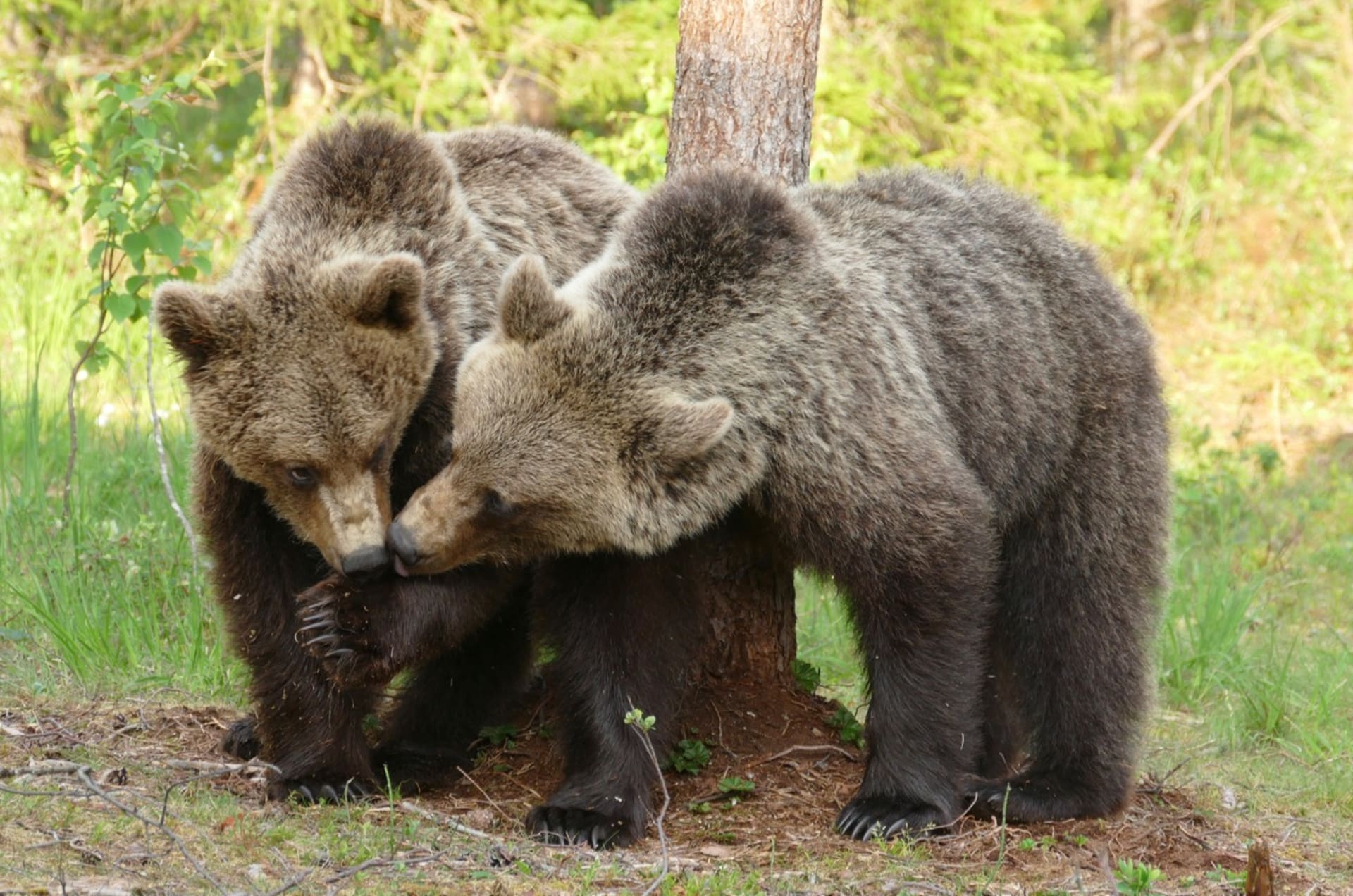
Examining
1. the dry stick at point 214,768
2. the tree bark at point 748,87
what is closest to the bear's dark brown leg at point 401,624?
the dry stick at point 214,768

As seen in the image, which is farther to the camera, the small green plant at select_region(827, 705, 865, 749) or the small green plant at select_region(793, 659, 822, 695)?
the small green plant at select_region(793, 659, 822, 695)

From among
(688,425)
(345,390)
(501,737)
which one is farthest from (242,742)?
(688,425)

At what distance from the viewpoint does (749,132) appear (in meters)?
5.62

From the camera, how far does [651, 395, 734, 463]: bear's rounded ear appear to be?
4312 mm

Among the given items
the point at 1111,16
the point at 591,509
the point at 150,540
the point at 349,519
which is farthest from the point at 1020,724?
the point at 1111,16

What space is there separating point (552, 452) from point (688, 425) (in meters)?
0.43

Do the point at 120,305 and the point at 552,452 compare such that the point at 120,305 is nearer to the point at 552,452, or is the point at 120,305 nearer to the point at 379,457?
the point at 379,457

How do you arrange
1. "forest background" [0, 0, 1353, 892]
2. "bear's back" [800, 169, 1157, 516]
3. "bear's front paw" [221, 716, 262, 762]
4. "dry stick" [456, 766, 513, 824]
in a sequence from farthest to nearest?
"forest background" [0, 0, 1353, 892]
"bear's front paw" [221, 716, 262, 762]
"bear's back" [800, 169, 1157, 516]
"dry stick" [456, 766, 513, 824]

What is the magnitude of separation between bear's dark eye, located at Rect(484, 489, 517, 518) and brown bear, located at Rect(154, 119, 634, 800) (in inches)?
13.2

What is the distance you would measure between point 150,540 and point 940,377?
3737 millimetres

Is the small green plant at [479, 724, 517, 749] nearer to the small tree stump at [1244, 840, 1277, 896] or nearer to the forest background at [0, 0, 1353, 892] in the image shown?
the forest background at [0, 0, 1353, 892]

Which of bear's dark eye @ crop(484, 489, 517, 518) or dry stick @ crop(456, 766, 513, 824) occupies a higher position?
bear's dark eye @ crop(484, 489, 517, 518)

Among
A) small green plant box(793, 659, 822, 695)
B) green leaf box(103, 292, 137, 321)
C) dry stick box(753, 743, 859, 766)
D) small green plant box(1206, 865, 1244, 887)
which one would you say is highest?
green leaf box(103, 292, 137, 321)

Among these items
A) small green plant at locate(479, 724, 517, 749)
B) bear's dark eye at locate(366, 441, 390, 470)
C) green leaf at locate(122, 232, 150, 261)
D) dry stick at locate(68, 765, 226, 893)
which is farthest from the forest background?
bear's dark eye at locate(366, 441, 390, 470)
